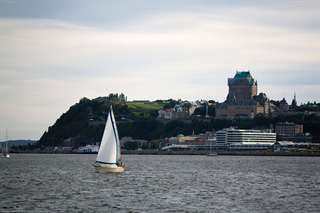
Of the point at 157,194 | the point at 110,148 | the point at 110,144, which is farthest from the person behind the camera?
the point at 110,148

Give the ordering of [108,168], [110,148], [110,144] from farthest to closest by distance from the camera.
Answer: [108,168] < [110,148] < [110,144]

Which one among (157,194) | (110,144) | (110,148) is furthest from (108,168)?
(157,194)

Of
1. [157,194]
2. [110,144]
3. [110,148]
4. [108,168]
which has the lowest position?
[157,194]

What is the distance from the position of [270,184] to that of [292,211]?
25787 millimetres

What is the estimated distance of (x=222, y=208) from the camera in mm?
58500

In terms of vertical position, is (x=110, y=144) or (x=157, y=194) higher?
(x=110, y=144)

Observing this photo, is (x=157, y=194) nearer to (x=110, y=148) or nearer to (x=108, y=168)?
(x=110, y=148)

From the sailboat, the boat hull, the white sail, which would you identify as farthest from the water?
the white sail

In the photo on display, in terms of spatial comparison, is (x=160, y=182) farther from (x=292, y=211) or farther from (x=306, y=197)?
(x=292, y=211)

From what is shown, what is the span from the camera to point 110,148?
9169cm

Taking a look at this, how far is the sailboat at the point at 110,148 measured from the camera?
9125 cm

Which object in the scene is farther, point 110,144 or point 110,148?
point 110,148

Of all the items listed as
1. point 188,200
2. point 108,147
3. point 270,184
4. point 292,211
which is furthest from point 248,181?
point 292,211

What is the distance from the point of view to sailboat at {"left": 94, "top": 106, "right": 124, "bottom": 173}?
91.2 m
